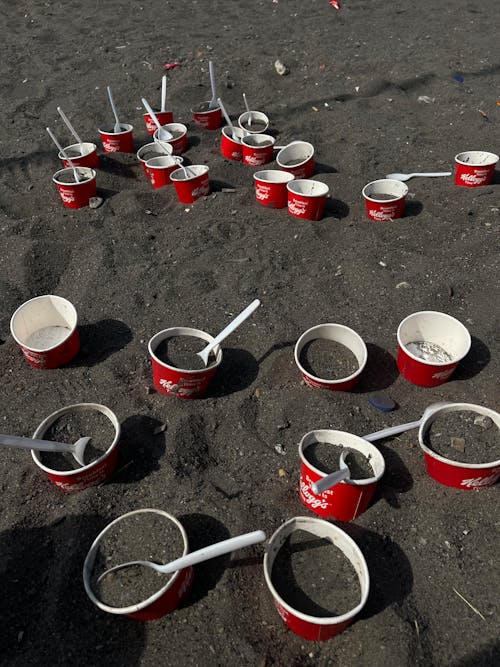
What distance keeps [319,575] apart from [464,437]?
2.98ft

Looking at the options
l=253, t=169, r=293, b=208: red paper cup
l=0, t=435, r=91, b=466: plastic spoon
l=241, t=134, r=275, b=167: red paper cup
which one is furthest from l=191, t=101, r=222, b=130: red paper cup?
l=0, t=435, r=91, b=466: plastic spoon

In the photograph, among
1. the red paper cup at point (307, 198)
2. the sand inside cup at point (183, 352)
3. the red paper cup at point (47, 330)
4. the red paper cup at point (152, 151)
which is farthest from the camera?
the red paper cup at point (152, 151)

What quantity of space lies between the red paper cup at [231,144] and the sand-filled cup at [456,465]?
3.51 metres

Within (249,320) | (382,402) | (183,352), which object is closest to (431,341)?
(382,402)

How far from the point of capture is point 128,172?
507cm

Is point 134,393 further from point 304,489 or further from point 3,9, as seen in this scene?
point 3,9

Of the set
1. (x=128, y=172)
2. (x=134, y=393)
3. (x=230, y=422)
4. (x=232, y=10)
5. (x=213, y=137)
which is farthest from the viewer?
(x=232, y=10)

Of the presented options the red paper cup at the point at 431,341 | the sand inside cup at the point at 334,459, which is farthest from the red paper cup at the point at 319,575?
the red paper cup at the point at 431,341

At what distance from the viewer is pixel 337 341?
9.63 ft

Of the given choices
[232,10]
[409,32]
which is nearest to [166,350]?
[409,32]

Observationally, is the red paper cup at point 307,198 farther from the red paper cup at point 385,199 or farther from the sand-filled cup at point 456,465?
the sand-filled cup at point 456,465

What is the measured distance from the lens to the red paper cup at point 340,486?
2092 mm

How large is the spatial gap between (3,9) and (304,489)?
10.2 m

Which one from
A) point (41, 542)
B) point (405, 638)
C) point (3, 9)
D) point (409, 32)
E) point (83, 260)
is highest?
point (3, 9)
